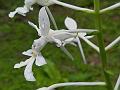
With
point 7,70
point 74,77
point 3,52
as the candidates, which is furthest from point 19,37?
point 74,77

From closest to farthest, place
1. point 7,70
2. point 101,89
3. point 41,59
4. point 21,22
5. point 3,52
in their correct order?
1. point 41,59
2. point 101,89
3. point 7,70
4. point 3,52
5. point 21,22

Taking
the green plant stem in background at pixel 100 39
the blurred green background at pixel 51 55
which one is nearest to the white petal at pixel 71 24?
the green plant stem in background at pixel 100 39

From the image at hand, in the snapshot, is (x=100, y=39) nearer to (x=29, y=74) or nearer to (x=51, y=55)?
(x=29, y=74)

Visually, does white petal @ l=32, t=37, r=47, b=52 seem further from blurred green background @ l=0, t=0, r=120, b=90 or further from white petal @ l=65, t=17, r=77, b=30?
blurred green background @ l=0, t=0, r=120, b=90

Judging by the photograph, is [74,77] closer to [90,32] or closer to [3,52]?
[3,52]

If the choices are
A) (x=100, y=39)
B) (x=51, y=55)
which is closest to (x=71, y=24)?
(x=100, y=39)
